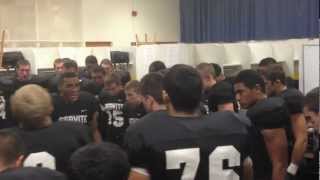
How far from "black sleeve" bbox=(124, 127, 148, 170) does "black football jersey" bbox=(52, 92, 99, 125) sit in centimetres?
162

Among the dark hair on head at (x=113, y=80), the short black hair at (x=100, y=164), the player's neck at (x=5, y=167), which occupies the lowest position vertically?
the player's neck at (x=5, y=167)

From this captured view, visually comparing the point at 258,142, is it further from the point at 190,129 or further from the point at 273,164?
the point at 190,129

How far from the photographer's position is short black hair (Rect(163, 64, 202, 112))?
8.05 feet

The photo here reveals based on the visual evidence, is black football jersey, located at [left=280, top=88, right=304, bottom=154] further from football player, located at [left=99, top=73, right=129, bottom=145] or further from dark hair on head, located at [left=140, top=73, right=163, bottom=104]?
football player, located at [left=99, top=73, right=129, bottom=145]

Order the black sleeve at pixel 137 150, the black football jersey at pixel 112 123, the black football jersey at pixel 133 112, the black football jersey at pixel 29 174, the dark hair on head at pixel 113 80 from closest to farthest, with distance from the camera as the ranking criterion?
1. the black football jersey at pixel 29 174
2. the black sleeve at pixel 137 150
3. the black football jersey at pixel 133 112
4. the black football jersey at pixel 112 123
5. the dark hair on head at pixel 113 80

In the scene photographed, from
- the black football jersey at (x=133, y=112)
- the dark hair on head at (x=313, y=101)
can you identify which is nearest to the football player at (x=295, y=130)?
the dark hair on head at (x=313, y=101)

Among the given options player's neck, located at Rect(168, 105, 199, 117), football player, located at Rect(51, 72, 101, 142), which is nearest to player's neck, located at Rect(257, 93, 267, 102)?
player's neck, located at Rect(168, 105, 199, 117)

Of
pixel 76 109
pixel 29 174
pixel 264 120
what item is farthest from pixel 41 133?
pixel 264 120

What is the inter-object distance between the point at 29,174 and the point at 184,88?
858 millimetres

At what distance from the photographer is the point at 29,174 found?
202 centimetres

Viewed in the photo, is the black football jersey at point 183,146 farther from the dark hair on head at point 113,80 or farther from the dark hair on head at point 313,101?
the dark hair on head at point 113,80

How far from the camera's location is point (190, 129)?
8.09 feet

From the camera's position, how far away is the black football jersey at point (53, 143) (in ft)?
8.84

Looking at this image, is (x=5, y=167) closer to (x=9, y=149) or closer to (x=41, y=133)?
(x=9, y=149)
